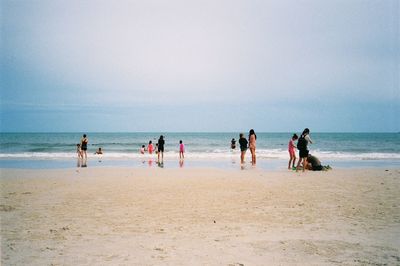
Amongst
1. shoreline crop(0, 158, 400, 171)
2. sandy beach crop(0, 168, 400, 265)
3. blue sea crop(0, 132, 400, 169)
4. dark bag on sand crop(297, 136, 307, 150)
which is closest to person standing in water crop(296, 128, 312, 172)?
dark bag on sand crop(297, 136, 307, 150)

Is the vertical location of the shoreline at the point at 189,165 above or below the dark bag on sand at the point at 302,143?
below

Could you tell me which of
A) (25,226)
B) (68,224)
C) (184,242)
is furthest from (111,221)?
(184,242)

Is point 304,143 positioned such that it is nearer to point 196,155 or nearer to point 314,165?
point 314,165

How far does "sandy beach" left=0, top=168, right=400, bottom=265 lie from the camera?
5.30m

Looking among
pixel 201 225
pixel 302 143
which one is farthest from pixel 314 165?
pixel 201 225

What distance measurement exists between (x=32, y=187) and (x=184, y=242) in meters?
8.46

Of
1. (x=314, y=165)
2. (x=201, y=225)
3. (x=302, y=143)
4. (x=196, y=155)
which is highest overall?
(x=302, y=143)

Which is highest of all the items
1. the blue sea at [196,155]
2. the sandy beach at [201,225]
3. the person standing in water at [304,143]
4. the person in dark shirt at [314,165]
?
the person standing in water at [304,143]

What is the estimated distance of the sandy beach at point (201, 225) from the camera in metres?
5.30

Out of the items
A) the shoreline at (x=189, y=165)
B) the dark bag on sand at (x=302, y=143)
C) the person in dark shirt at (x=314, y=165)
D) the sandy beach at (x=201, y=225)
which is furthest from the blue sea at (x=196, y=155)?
the sandy beach at (x=201, y=225)

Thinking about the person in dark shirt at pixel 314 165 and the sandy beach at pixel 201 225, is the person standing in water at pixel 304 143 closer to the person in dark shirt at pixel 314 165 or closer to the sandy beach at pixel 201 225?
the person in dark shirt at pixel 314 165

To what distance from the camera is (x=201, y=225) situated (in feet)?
23.1

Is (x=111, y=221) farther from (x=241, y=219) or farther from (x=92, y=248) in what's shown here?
(x=241, y=219)

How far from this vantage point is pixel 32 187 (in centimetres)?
1216
